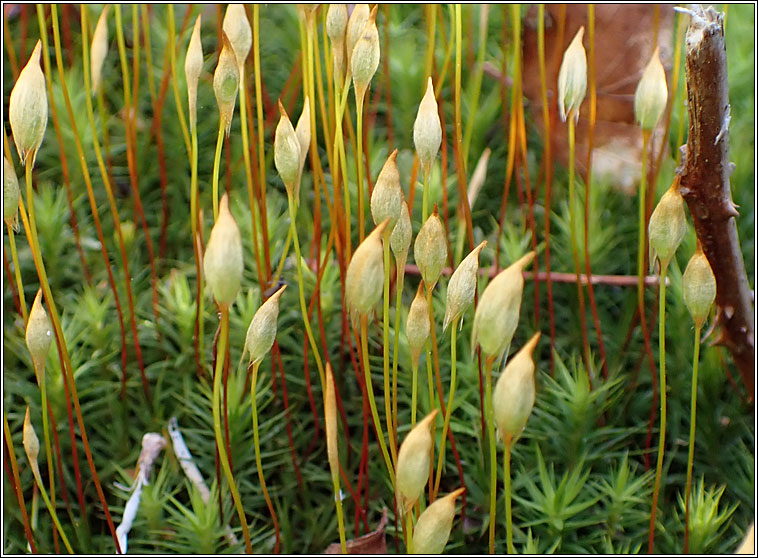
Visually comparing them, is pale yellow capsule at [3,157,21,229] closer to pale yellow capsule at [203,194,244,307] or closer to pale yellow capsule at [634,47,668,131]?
pale yellow capsule at [203,194,244,307]

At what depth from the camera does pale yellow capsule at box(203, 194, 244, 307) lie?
0.41m

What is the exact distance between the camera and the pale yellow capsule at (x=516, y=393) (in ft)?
1.32

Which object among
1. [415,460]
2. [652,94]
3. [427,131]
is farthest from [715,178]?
[415,460]

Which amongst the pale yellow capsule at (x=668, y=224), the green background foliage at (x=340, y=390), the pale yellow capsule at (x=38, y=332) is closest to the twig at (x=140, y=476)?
the green background foliage at (x=340, y=390)

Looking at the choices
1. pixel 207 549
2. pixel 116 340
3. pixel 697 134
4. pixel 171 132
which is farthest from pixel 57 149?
pixel 697 134

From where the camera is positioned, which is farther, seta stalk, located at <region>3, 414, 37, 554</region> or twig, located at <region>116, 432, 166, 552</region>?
twig, located at <region>116, 432, 166, 552</region>

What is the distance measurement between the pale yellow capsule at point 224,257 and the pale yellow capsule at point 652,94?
0.38 meters

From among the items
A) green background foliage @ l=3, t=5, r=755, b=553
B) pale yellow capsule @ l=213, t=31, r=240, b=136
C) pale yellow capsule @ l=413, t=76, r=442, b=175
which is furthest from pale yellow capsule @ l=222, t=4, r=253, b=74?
green background foliage @ l=3, t=5, r=755, b=553

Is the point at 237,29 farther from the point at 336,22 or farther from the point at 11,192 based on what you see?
the point at 11,192

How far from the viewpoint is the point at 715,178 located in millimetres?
622

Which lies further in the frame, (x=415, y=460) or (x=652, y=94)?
(x=652, y=94)

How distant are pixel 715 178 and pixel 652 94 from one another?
8 centimetres

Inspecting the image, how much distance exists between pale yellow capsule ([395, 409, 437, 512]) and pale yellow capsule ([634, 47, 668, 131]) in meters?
0.36

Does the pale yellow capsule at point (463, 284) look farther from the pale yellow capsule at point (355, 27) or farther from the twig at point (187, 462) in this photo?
the twig at point (187, 462)
